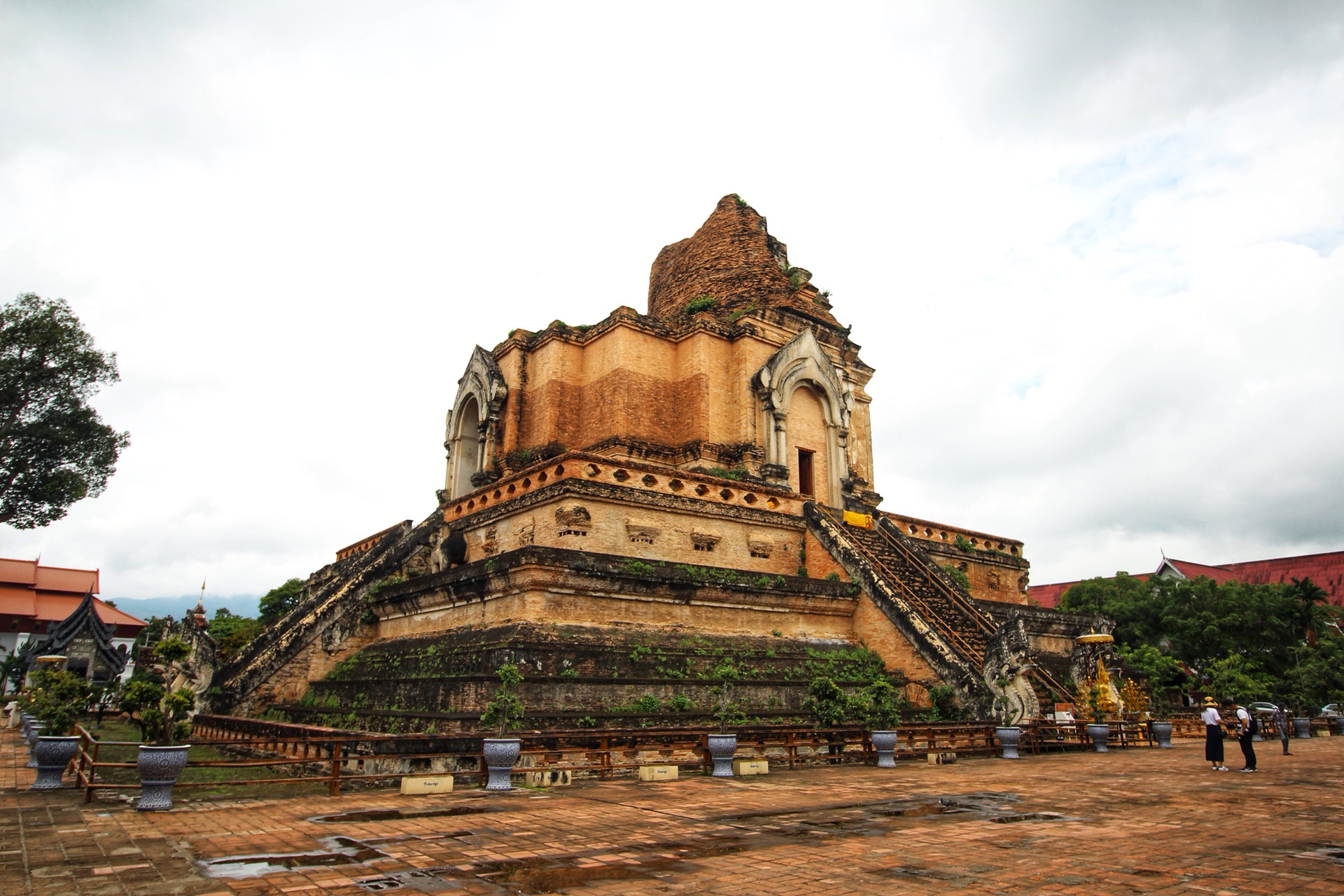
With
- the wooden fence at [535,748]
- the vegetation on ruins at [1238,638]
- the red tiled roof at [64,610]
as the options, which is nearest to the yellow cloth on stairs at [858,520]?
the wooden fence at [535,748]

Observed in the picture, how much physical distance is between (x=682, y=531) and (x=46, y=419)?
25500mm

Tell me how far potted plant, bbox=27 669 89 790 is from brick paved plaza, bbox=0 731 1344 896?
1.40ft

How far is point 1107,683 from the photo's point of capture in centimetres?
1734

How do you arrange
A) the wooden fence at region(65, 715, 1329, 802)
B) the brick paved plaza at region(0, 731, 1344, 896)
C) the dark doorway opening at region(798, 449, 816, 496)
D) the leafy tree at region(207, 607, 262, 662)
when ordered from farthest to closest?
the leafy tree at region(207, 607, 262, 662), the dark doorway opening at region(798, 449, 816, 496), the wooden fence at region(65, 715, 1329, 802), the brick paved plaza at region(0, 731, 1344, 896)

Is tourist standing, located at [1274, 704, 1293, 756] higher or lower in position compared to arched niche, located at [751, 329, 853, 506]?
lower

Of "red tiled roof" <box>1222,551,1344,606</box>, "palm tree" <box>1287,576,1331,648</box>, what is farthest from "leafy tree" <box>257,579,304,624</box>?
"red tiled roof" <box>1222,551,1344,606</box>

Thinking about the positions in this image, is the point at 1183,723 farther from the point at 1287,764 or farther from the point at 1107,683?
the point at 1287,764

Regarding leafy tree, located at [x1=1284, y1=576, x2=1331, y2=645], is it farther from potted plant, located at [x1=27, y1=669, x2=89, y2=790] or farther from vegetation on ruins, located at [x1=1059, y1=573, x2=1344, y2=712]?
potted plant, located at [x1=27, y1=669, x2=89, y2=790]

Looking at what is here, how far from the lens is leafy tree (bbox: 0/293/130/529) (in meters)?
28.6

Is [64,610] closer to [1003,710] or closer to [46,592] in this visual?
[46,592]

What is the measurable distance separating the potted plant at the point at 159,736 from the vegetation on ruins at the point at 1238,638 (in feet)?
98.5

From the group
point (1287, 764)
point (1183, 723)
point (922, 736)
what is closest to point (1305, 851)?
point (922, 736)

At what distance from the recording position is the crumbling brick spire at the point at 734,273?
84.2ft

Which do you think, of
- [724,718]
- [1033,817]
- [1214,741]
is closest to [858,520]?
[724,718]
